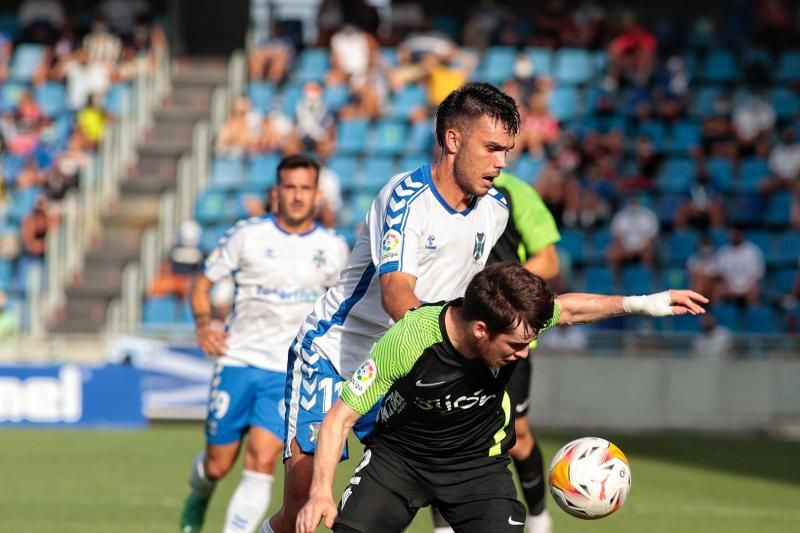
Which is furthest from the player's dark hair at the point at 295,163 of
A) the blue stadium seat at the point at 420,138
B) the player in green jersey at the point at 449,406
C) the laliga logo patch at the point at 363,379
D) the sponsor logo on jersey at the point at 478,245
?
the blue stadium seat at the point at 420,138

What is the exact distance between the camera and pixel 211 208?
23469mm

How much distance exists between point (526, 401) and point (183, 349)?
36.8ft

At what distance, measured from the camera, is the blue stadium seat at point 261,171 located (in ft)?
77.7

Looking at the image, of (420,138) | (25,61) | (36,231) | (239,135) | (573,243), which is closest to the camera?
(573,243)

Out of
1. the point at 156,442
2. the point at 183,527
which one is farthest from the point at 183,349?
the point at 183,527

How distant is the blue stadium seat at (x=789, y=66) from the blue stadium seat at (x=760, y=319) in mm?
5902

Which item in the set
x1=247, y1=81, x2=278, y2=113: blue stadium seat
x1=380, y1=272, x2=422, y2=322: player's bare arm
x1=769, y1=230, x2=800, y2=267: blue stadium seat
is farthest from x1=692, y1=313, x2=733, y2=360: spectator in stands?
x1=380, y1=272, x2=422, y2=322: player's bare arm

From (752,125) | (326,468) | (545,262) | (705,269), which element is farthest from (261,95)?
(326,468)

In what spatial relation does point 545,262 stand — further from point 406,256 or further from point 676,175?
point 676,175

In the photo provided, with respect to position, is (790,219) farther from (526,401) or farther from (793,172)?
(526,401)

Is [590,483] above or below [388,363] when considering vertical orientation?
below

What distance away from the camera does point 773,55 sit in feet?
83.4

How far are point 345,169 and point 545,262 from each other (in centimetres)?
1560

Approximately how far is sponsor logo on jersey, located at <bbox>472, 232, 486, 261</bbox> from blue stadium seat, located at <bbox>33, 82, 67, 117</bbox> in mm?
20332
